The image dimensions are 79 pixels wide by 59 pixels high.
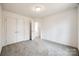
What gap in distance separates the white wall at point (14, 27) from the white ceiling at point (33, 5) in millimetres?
115

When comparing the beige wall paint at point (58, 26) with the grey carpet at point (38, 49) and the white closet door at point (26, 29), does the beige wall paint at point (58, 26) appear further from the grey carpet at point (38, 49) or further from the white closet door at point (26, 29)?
the grey carpet at point (38, 49)

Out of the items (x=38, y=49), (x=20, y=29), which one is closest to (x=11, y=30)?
(x=20, y=29)

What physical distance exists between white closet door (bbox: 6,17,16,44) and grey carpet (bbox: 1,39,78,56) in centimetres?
12

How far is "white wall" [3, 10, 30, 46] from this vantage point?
1.43m

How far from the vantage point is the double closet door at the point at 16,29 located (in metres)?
1.46

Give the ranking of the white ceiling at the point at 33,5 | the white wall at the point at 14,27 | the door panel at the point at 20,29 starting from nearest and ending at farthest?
the white ceiling at the point at 33,5, the white wall at the point at 14,27, the door panel at the point at 20,29

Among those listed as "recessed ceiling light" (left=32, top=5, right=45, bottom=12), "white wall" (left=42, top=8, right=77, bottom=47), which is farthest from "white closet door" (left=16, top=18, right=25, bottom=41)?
"white wall" (left=42, top=8, right=77, bottom=47)

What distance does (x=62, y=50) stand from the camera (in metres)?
1.45

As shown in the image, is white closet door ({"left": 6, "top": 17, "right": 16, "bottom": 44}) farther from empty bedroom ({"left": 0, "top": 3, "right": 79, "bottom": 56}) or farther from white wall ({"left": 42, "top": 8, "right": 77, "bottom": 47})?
white wall ({"left": 42, "top": 8, "right": 77, "bottom": 47})

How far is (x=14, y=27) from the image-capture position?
1504mm

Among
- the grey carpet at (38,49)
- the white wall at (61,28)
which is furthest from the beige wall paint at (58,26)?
the grey carpet at (38,49)

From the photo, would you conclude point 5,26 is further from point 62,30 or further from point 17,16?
point 62,30

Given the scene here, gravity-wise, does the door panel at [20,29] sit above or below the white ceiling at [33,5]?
below

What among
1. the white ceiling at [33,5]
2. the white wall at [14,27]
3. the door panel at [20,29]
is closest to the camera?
the white ceiling at [33,5]
